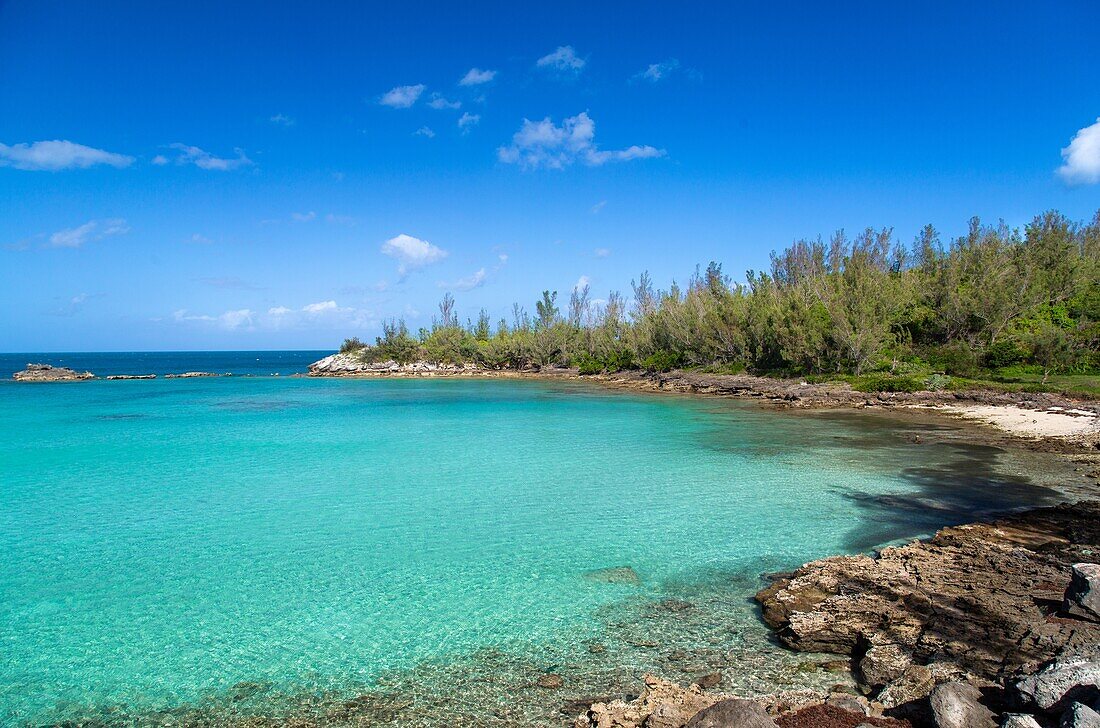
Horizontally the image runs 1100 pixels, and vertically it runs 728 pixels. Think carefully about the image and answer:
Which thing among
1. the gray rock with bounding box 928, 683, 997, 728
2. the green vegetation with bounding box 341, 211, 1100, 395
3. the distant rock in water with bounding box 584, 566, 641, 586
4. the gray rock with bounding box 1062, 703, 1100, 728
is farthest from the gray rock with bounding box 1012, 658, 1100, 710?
the green vegetation with bounding box 341, 211, 1100, 395

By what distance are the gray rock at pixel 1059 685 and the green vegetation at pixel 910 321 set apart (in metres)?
35.7

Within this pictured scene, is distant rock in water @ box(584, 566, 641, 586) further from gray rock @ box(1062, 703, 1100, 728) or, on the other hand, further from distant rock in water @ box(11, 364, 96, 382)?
distant rock in water @ box(11, 364, 96, 382)

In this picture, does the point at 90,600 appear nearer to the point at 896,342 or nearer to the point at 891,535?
the point at 891,535

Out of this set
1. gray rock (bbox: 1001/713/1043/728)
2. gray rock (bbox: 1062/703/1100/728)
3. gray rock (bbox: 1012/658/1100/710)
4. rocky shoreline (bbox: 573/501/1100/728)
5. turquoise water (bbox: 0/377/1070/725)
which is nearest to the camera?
gray rock (bbox: 1062/703/1100/728)

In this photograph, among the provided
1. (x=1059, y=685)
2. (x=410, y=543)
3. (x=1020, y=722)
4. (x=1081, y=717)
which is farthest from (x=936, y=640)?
(x=410, y=543)

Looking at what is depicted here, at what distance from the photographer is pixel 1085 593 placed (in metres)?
7.39

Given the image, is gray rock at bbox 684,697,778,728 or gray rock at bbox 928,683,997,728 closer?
gray rock at bbox 684,697,778,728

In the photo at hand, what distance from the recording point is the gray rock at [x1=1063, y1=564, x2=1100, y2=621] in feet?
23.9

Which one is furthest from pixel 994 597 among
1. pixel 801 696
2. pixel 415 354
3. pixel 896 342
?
pixel 415 354

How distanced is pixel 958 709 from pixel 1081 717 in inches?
40.5

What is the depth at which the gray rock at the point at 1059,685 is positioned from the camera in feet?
17.0

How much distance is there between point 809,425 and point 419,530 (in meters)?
23.2

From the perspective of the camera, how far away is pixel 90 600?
33.7 feet

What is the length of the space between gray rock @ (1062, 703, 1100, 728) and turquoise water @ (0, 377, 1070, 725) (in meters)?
3.36
